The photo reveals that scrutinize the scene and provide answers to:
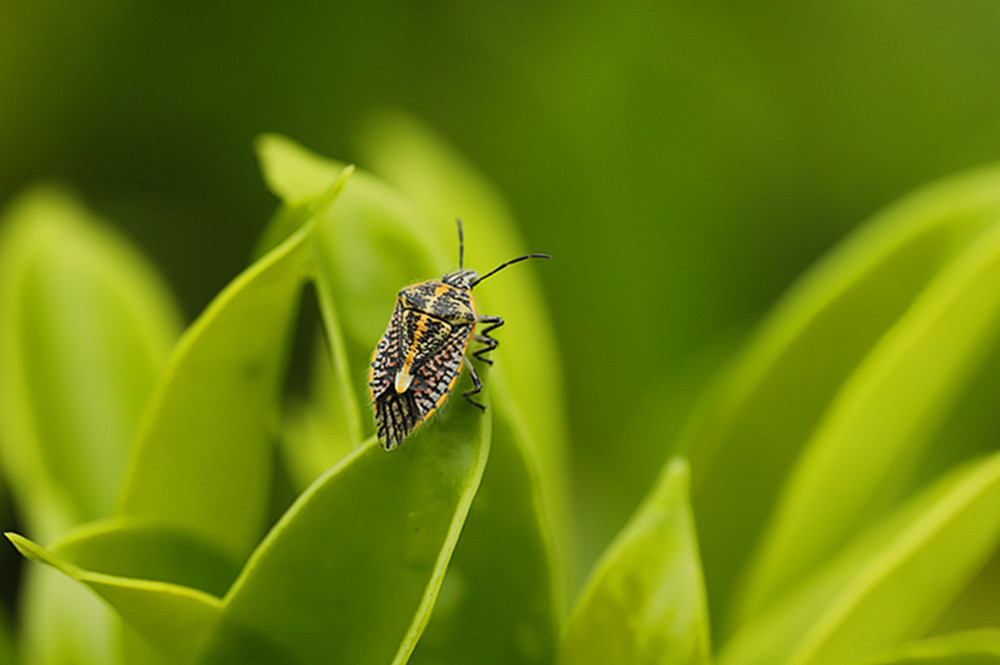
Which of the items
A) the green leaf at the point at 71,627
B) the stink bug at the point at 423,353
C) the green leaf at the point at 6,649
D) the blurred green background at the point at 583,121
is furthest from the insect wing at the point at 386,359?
the blurred green background at the point at 583,121

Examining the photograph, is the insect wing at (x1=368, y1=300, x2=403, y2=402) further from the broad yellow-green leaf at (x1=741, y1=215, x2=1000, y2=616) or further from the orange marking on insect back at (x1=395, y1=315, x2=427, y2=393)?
the broad yellow-green leaf at (x1=741, y1=215, x2=1000, y2=616)

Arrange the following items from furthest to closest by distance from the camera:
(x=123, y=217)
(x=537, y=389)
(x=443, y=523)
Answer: (x=123, y=217)
(x=537, y=389)
(x=443, y=523)

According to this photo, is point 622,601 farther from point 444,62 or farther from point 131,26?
point 131,26

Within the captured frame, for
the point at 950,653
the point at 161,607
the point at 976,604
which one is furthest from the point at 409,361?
the point at 976,604

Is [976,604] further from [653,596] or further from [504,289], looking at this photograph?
[653,596]

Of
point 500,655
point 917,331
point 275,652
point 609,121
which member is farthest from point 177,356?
point 609,121

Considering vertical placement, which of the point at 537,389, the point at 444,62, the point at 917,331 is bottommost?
the point at 537,389

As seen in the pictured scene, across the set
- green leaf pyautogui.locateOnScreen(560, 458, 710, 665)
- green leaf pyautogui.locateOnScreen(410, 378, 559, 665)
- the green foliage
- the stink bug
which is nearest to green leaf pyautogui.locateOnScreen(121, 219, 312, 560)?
the green foliage

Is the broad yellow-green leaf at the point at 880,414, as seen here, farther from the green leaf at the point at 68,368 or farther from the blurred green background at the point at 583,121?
the blurred green background at the point at 583,121
